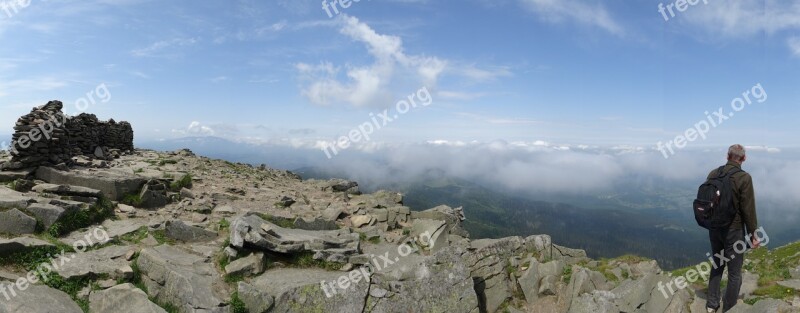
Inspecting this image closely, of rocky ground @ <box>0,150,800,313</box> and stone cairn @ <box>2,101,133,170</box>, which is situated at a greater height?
stone cairn @ <box>2,101,133,170</box>

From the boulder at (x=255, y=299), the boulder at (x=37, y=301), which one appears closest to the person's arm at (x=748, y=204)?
the boulder at (x=255, y=299)

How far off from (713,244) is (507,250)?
366 inches

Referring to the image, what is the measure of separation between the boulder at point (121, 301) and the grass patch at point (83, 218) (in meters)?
6.41

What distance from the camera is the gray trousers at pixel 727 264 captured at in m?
12.9

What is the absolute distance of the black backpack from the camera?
41.2 feet

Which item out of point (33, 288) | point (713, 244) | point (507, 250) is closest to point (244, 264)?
point (33, 288)

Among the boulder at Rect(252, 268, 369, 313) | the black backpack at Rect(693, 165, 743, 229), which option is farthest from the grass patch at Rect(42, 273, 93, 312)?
the black backpack at Rect(693, 165, 743, 229)

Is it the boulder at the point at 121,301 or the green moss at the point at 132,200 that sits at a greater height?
the green moss at the point at 132,200

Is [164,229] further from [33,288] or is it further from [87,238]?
[33,288]

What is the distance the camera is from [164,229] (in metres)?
18.7

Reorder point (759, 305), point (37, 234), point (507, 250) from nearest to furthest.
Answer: point (759, 305), point (37, 234), point (507, 250)

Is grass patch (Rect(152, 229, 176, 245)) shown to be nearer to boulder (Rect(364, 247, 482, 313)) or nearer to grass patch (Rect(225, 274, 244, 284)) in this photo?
grass patch (Rect(225, 274, 244, 284))

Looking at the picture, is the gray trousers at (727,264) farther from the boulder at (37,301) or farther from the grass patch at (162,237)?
the grass patch at (162,237)

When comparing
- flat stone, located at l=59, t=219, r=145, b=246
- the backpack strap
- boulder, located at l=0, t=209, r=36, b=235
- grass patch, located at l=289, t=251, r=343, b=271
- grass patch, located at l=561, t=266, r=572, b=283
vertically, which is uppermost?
the backpack strap
